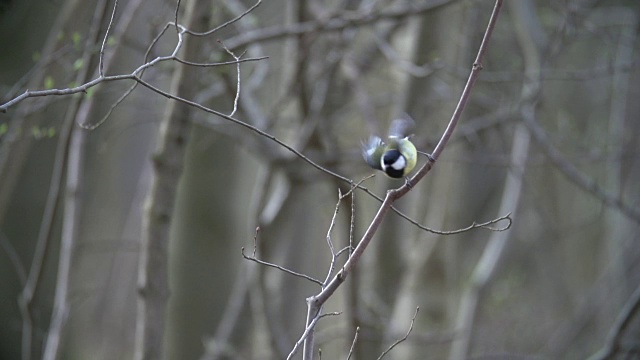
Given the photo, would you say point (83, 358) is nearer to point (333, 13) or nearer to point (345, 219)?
point (345, 219)

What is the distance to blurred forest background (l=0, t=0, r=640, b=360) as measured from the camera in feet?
9.64

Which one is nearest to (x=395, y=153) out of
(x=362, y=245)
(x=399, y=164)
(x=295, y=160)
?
(x=399, y=164)

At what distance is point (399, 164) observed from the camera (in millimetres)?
1747

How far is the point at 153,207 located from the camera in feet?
8.59

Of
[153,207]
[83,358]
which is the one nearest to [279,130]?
[153,207]

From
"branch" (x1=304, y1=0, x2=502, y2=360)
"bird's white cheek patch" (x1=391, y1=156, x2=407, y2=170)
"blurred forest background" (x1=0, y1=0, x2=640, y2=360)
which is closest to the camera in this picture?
"branch" (x1=304, y1=0, x2=502, y2=360)

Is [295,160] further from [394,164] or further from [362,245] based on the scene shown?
[362,245]

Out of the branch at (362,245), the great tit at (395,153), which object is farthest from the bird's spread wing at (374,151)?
the branch at (362,245)

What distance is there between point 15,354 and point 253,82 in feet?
12.1

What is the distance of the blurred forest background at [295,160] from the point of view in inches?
116

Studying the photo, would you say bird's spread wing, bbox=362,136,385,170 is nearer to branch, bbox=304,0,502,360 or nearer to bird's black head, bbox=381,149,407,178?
bird's black head, bbox=381,149,407,178

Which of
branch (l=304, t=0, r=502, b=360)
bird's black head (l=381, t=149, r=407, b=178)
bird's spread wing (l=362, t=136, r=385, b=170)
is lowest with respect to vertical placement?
branch (l=304, t=0, r=502, b=360)

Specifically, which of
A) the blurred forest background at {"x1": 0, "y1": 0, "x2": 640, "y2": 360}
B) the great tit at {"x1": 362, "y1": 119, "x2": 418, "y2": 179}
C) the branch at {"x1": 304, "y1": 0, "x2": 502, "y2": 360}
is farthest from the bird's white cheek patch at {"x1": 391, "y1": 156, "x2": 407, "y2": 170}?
the blurred forest background at {"x1": 0, "y1": 0, "x2": 640, "y2": 360}

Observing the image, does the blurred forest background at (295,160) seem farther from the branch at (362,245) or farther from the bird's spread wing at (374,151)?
A: the branch at (362,245)
